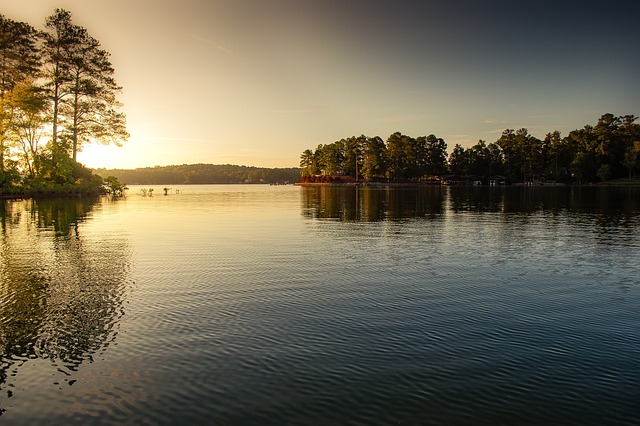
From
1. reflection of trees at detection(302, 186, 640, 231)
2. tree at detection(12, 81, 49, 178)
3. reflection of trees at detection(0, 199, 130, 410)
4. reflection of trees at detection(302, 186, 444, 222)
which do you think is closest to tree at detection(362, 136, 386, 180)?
reflection of trees at detection(302, 186, 444, 222)

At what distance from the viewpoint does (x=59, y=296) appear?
13906mm

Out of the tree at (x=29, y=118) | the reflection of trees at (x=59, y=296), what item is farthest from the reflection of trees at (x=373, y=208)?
the tree at (x=29, y=118)

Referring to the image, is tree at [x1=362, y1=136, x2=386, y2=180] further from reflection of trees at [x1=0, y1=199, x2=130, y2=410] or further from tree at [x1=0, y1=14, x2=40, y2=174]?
reflection of trees at [x1=0, y1=199, x2=130, y2=410]

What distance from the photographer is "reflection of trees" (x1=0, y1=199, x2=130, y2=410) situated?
9759 millimetres

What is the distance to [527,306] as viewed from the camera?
1323 cm

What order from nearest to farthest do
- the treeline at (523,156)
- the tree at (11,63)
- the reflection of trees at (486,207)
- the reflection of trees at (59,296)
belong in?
the reflection of trees at (59,296) → the reflection of trees at (486,207) → the tree at (11,63) → the treeline at (523,156)

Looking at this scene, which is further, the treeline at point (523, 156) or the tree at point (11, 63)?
the treeline at point (523, 156)

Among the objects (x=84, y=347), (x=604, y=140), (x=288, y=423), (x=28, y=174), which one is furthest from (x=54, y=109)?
(x=604, y=140)

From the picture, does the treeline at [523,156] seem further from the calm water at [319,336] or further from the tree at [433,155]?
the calm water at [319,336]

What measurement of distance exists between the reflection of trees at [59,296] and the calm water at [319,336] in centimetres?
7

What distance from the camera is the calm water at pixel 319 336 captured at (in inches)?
291

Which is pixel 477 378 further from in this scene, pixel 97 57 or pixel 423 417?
pixel 97 57

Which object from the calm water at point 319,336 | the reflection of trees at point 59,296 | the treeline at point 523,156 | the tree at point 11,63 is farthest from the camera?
the treeline at point 523,156

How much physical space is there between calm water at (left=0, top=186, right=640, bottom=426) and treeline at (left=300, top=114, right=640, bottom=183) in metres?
152
